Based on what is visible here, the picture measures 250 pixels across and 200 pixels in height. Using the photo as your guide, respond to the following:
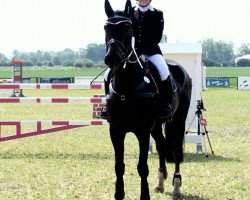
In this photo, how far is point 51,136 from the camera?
18.3m

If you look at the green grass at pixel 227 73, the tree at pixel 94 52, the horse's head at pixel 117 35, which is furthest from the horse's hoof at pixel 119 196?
the tree at pixel 94 52

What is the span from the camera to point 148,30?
8688mm

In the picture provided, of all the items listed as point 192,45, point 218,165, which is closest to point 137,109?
point 218,165

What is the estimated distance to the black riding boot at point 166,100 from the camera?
869 cm

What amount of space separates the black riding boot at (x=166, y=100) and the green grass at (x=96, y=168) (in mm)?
1315

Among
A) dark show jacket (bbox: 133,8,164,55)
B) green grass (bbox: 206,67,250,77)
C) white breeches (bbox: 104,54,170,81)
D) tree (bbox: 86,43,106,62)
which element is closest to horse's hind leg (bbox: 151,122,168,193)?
white breeches (bbox: 104,54,170,81)

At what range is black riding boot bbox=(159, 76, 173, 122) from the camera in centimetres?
869

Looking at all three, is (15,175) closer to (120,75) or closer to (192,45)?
(120,75)

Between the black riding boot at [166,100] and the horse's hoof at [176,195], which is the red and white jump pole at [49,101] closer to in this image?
the black riding boot at [166,100]

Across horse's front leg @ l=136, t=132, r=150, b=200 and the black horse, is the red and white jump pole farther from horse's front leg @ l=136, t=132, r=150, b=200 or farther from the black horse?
horse's front leg @ l=136, t=132, r=150, b=200

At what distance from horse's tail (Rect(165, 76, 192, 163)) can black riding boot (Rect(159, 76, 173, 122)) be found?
119cm

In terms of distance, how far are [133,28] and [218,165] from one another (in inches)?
194

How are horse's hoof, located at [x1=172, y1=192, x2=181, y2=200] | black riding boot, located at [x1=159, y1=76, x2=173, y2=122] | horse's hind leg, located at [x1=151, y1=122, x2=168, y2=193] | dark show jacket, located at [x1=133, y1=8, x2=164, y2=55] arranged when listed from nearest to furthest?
1. dark show jacket, located at [x1=133, y1=8, x2=164, y2=55]
2. black riding boot, located at [x1=159, y1=76, x2=173, y2=122]
3. horse's hoof, located at [x1=172, y1=192, x2=181, y2=200]
4. horse's hind leg, located at [x1=151, y1=122, x2=168, y2=193]

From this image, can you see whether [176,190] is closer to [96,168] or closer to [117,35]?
[117,35]
